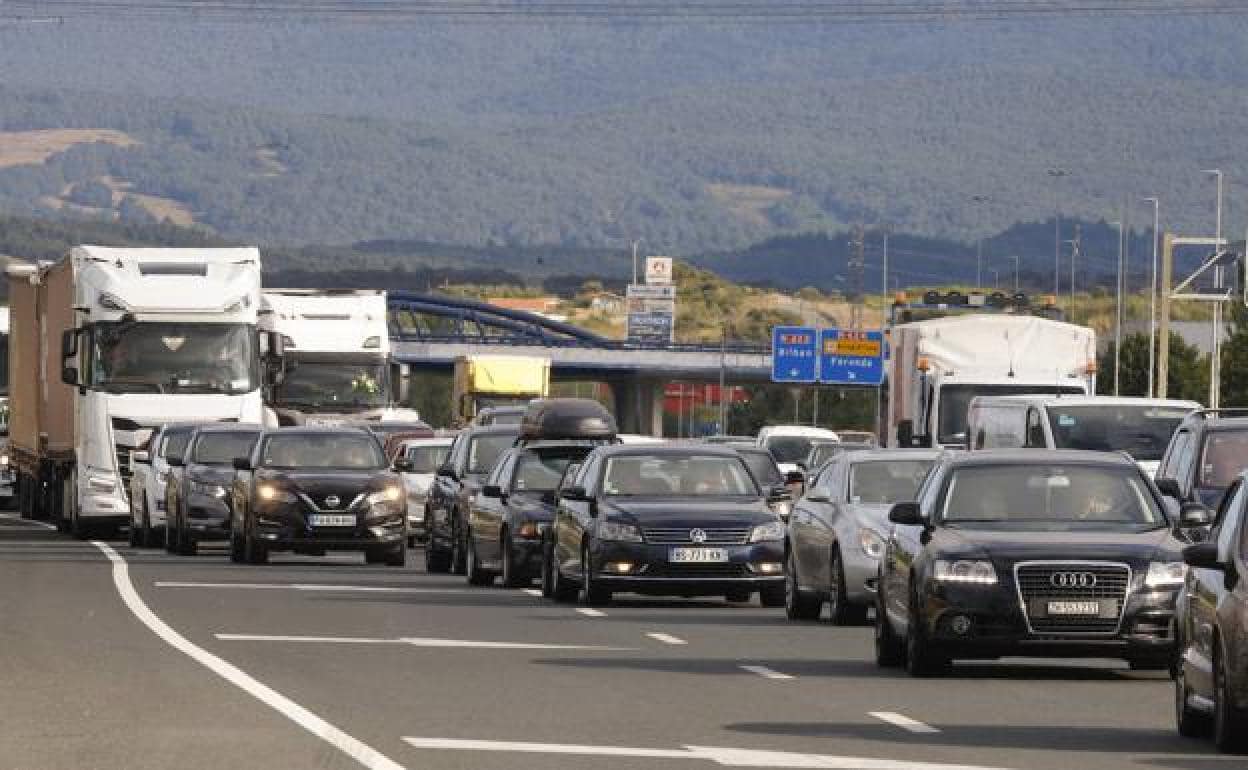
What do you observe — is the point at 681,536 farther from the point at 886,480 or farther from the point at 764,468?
the point at 764,468

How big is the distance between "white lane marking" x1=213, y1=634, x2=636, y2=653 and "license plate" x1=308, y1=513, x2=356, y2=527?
15435 millimetres

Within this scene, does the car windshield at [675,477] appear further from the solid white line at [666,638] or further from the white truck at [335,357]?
the white truck at [335,357]

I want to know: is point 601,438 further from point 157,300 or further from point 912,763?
point 912,763

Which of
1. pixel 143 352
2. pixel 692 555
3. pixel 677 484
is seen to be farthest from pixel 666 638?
pixel 143 352

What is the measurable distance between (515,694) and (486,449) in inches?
846

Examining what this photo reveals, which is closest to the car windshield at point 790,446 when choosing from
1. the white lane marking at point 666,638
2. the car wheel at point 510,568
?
the car wheel at point 510,568

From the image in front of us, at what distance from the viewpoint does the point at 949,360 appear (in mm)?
51938

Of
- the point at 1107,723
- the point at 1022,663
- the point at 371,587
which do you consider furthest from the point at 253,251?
the point at 1107,723

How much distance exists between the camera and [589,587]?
32.2 meters

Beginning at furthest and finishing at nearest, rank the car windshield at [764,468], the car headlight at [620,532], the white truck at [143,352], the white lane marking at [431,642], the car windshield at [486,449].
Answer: the white truck at [143,352] → the car windshield at [486,449] → the car windshield at [764,468] → the car headlight at [620,532] → the white lane marking at [431,642]

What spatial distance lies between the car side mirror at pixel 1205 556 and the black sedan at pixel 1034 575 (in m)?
4.63

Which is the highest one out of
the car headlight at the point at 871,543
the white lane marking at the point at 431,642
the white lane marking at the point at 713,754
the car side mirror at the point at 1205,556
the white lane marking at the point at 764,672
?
the car side mirror at the point at 1205,556

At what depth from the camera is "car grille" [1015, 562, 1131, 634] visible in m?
22.5

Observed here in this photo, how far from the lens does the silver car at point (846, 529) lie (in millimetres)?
29641
